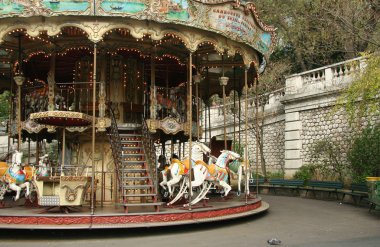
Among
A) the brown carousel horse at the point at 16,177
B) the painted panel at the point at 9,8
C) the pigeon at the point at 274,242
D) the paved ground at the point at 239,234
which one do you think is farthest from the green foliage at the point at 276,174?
the painted panel at the point at 9,8

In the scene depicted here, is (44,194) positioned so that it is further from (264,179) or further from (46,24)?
(264,179)

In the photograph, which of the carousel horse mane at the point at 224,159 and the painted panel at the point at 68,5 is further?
the carousel horse mane at the point at 224,159

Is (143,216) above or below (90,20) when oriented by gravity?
below

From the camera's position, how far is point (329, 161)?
23.8 metres

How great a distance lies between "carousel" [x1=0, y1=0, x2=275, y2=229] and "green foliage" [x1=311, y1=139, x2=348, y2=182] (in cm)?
723

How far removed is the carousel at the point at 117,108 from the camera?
1233 cm

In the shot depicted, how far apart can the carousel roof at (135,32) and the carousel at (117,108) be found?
0.10 ft

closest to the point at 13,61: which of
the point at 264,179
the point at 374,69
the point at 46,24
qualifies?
the point at 46,24

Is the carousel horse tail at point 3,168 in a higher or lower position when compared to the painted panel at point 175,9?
lower

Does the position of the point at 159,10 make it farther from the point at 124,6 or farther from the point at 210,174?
the point at 210,174

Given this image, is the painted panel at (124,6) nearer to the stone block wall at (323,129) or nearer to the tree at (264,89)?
the stone block wall at (323,129)

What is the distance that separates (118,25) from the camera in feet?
42.1

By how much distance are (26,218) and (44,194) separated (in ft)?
3.44

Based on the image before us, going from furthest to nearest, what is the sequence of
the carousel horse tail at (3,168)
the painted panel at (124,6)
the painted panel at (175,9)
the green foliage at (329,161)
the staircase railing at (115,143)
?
the green foliage at (329,161) < the carousel horse tail at (3,168) < the staircase railing at (115,143) < the painted panel at (175,9) < the painted panel at (124,6)
